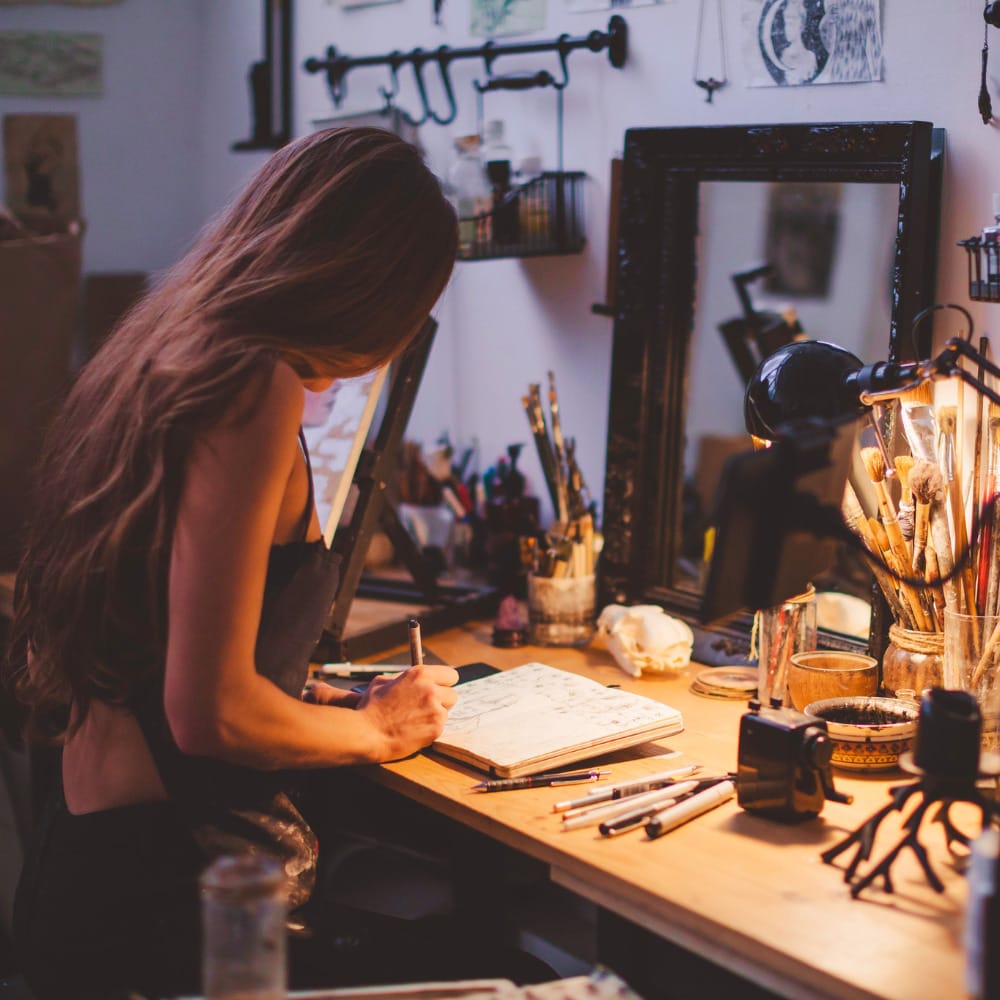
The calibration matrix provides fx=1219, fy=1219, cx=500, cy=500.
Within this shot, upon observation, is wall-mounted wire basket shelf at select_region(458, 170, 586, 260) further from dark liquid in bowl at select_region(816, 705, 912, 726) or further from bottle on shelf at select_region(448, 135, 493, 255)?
dark liquid in bowl at select_region(816, 705, 912, 726)

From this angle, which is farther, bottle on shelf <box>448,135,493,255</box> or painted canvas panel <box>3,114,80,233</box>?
painted canvas panel <box>3,114,80,233</box>

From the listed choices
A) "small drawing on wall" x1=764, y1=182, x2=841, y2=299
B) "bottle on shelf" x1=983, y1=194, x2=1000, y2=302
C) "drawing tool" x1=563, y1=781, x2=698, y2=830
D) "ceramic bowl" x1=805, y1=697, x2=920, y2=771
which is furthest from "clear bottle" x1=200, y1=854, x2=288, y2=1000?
"small drawing on wall" x1=764, y1=182, x2=841, y2=299

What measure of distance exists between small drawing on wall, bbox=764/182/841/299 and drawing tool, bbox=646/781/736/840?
88 centimetres

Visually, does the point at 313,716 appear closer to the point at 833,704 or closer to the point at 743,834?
the point at 743,834

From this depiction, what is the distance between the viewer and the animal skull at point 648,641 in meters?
1.60

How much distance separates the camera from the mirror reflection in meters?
1.81

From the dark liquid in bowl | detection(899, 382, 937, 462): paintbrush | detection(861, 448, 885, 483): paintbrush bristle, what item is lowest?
the dark liquid in bowl

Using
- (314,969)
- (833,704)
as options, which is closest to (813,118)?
(833,704)

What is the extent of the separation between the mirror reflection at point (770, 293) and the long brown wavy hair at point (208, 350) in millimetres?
713

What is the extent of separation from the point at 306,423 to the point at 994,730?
1.06 meters

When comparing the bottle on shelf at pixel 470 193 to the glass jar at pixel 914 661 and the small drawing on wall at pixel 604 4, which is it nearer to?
the small drawing on wall at pixel 604 4

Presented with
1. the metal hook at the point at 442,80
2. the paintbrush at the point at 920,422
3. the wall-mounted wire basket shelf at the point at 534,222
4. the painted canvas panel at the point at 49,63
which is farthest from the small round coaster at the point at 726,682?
the painted canvas panel at the point at 49,63

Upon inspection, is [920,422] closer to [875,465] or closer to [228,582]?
[875,465]

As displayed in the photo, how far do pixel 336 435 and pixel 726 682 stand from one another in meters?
0.67
